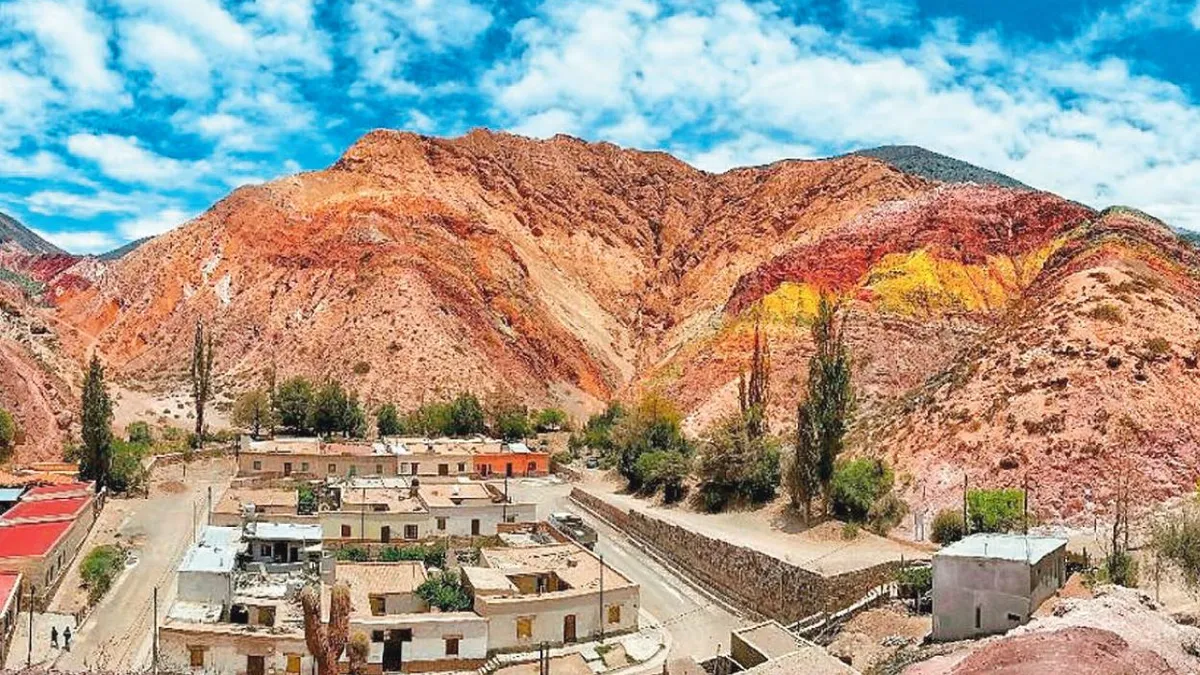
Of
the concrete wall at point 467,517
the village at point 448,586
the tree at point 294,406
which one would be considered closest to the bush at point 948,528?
the village at point 448,586

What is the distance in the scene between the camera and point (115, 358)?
298ft

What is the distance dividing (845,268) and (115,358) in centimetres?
5955

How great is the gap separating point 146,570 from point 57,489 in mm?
8587

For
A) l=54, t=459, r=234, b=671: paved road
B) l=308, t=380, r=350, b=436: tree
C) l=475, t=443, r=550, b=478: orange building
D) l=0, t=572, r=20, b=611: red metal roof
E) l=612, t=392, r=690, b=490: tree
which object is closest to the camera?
l=54, t=459, r=234, b=671: paved road

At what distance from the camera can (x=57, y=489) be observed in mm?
42062

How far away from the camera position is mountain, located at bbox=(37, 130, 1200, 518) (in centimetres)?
4044

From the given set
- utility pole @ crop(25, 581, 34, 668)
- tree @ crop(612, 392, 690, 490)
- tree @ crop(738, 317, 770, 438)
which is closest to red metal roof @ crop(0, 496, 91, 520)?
utility pole @ crop(25, 581, 34, 668)

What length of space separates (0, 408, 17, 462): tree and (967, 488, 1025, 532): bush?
42629mm

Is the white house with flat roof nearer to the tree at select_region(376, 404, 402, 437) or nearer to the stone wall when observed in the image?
the stone wall

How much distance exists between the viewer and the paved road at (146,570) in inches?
1093

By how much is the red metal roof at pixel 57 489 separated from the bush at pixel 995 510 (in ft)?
107

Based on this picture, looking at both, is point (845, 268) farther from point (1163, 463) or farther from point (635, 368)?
point (1163, 463)

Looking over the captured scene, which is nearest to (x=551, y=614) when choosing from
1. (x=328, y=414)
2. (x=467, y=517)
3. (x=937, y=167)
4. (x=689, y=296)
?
(x=467, y=517)

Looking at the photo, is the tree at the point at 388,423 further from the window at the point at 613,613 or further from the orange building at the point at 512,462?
the window at the point at 613,613
